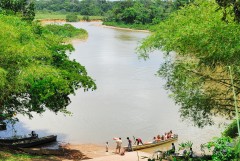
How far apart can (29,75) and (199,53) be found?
7.65 meters

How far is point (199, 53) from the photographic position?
16406 mm

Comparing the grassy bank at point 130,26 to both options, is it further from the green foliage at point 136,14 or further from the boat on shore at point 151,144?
the boat on shore at point 151,144

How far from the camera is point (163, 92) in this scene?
38.8m

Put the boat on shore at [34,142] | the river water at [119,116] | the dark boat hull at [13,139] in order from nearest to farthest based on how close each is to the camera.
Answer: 1. the boat on shore at [34,142]
2. the dark boat hull at [13,139]
3. the river water at [119,116]

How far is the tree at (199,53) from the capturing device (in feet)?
49.7

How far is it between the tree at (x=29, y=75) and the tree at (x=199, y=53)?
458cm

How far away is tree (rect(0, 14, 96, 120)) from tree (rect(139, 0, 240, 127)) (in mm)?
4582

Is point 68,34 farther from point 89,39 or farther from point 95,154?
point 95,154

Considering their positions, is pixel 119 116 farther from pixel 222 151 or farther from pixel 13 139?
pixel 222 151

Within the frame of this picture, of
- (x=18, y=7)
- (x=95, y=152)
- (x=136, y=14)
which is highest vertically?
(x=136, y=14)

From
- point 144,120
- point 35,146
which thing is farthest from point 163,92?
point 35,146

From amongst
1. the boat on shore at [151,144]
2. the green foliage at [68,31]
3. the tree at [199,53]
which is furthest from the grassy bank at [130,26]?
the tree at [199,53]

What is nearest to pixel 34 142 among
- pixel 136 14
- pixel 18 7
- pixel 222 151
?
pixel 222 151

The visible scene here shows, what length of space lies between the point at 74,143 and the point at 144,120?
6.80 meters
